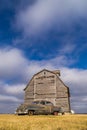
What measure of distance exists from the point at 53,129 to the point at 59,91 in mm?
34761

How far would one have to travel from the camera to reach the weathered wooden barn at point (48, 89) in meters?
45.3

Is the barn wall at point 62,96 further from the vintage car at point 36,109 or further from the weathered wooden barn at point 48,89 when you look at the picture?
the vintage car at point 36,109

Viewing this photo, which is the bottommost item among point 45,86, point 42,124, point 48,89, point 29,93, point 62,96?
point 42,124

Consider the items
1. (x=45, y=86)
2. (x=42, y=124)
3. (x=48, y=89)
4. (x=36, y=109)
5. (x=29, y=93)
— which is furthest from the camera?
(x=29, y=93)

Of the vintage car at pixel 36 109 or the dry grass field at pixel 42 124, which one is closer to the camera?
the dry grass field at pixel 42 124

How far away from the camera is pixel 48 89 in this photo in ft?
154

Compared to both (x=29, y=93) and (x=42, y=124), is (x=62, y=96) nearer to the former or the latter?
(x=29, y=93)

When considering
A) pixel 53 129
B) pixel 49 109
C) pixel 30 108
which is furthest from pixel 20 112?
pixel 53 129

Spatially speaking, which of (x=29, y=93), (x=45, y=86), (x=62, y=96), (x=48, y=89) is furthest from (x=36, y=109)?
(x=29, y=93)

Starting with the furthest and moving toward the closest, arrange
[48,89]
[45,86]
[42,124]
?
[45,86] < [48,89] < [42,124]

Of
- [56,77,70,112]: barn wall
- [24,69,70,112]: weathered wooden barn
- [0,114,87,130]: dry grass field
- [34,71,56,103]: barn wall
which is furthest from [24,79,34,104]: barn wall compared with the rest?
[0,114,87,130]: dry grass field

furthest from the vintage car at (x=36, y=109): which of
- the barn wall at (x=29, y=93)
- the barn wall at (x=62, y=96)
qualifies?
the barn wall at (x=29, y=93)

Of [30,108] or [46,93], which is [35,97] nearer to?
[46,93]

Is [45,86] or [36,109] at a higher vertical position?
[45,86]
